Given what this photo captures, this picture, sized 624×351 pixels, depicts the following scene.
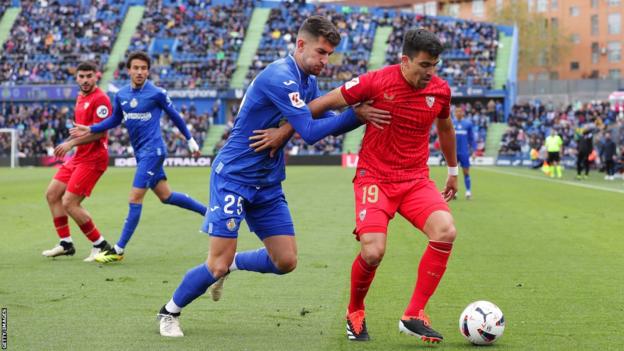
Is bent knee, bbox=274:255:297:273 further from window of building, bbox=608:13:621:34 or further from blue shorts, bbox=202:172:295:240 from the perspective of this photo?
window of building, bbox=608:13:621:34

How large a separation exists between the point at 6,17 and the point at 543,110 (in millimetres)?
41801

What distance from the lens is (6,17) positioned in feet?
238

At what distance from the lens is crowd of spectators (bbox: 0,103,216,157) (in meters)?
55.0

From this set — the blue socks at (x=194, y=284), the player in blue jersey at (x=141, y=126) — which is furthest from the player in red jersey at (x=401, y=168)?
the player in blue jersey at (x=141, y=126)

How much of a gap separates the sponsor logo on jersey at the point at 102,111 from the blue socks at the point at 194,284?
16.7ft

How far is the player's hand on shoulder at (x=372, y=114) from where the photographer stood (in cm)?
648

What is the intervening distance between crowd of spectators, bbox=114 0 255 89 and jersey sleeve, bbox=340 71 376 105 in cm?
5488

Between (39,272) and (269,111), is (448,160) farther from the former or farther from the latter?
(39,272)

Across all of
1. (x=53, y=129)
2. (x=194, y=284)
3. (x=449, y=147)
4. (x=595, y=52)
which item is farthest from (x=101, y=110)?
(x=595, y=52)

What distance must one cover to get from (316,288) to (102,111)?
156 inches

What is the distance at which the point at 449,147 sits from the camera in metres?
7.33

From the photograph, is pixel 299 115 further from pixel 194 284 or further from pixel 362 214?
pixel 194 284

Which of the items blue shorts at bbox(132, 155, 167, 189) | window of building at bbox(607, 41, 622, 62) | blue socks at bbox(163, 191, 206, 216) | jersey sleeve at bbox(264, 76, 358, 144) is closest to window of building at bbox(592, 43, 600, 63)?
window of building at bbox(607, 41, 622, 62)

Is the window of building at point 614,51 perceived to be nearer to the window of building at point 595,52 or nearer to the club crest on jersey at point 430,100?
the window of building at point 595,52
